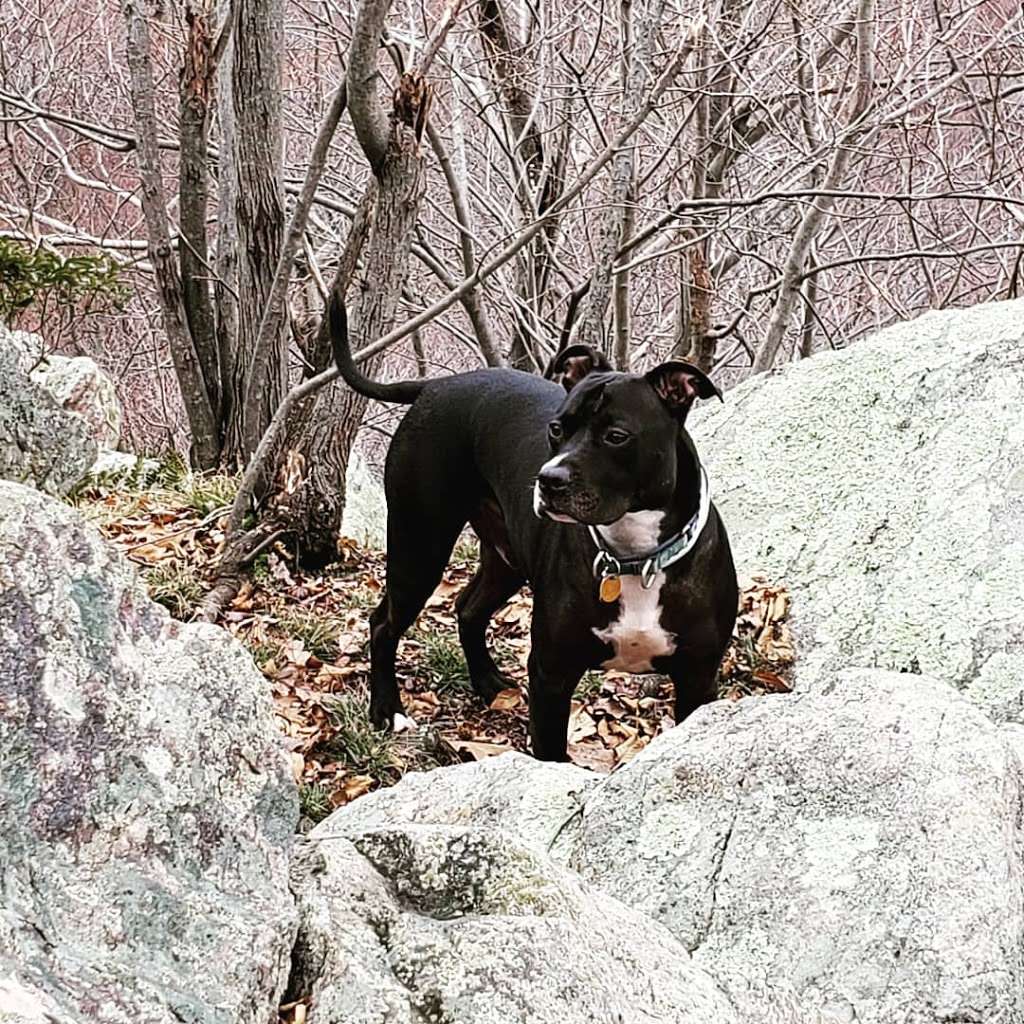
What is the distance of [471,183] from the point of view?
9.02 meters

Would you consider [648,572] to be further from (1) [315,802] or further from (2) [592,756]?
(1) [315,802]

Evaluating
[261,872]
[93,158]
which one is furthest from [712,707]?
[93,158]

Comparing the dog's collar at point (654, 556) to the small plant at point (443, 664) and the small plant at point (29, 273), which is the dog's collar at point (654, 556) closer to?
the small plant at point (443, 664)

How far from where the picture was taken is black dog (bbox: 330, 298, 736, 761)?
3.77 m

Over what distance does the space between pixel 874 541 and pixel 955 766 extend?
8.07 ft

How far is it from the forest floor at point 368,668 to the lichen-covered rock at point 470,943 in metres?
2.36

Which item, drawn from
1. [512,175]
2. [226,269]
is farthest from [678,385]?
[512,175]

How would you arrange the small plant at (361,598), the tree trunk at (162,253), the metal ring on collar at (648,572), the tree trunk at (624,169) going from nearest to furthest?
the metal ring on collar at (648,572) < the small plant at (361,598) < the tree trunk at (624,169) < the tree trunk at (162,253)

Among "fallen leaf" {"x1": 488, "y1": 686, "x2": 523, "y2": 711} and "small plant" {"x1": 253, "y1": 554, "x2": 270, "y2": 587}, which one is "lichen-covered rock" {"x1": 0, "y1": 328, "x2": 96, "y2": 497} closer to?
"small plant" {"x1": 253, "y1": 554, "x2": 270, "y2": 587}

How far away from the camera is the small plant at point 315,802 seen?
4145 mm

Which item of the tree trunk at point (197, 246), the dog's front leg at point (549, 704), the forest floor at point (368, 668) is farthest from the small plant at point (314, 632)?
the tree trunk at point (197, 246)

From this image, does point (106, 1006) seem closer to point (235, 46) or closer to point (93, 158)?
point (235, 46)

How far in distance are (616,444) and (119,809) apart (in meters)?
2.39

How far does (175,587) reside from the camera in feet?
18.4
